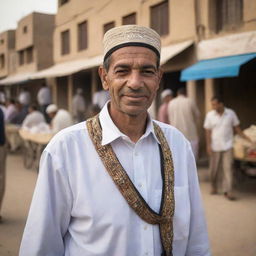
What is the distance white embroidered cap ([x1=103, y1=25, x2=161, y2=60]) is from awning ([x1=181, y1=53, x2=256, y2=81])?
534cm

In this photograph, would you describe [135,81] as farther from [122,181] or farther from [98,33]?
[98,33]

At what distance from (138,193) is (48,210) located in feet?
1.31

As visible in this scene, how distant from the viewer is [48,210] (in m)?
1.42

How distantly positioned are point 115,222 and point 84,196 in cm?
17

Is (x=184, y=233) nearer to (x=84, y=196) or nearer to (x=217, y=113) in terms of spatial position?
(x=84, y=196)

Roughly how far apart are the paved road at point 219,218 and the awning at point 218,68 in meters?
2.23

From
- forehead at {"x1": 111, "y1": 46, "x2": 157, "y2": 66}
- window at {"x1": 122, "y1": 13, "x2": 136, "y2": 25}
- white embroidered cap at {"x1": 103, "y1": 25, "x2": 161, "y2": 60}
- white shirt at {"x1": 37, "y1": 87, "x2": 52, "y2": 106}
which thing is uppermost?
window at {"x1": 122, "y1": 13, "x2": 136, "y2": 25}

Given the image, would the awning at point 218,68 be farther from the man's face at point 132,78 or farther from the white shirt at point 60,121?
the man's face at point 132,78

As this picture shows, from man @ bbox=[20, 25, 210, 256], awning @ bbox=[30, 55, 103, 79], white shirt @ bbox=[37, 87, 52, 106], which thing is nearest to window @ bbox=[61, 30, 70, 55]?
awning @ bbox=[30, 55, 103, 79]

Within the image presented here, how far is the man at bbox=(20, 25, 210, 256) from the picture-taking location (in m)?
1.41

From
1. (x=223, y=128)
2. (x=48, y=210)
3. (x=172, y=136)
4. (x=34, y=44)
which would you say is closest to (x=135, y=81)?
(x=172, y=136)

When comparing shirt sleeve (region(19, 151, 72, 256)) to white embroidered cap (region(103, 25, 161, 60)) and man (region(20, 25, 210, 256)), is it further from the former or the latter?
white embroidered cap (region(103, 25, 161, 60))

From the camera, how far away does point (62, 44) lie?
1631 centimetres

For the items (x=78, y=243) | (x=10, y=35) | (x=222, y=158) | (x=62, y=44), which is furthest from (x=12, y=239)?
(x=10, y=35)
